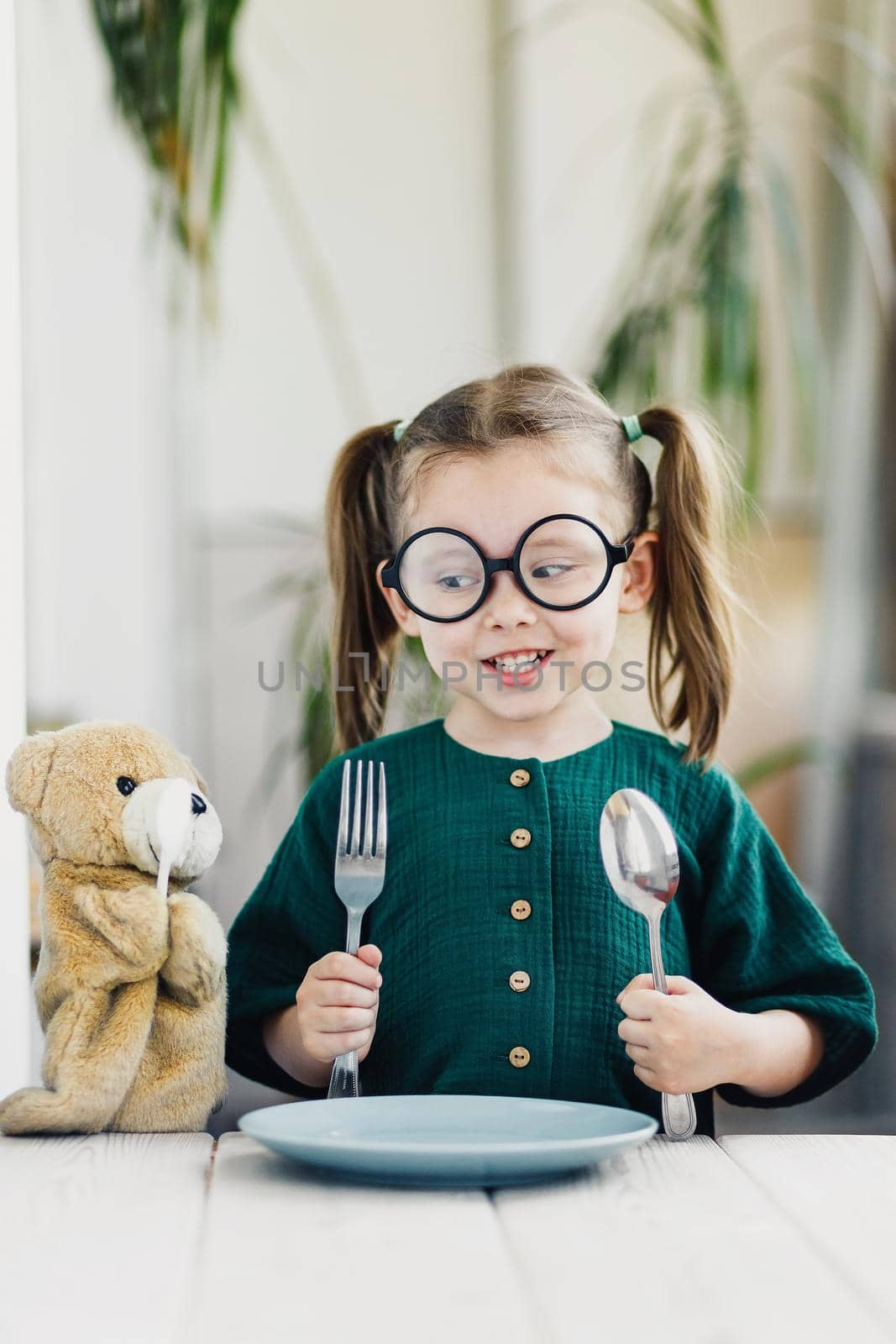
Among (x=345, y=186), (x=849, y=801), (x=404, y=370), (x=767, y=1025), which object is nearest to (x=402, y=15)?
(x=345, y=186)

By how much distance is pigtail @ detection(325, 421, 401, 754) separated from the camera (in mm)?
1341

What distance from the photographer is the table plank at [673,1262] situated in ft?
1.95

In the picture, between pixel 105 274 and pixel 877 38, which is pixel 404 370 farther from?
pixel 877 38

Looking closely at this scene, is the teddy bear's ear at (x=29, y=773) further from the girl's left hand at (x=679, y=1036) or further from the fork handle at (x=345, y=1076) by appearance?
the girl's left hand at (x=679, y=1036)

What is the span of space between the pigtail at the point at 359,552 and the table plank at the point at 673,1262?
63 centimetres

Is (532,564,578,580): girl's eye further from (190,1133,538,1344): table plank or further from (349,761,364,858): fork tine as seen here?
(190,1133,538,1344): table plank

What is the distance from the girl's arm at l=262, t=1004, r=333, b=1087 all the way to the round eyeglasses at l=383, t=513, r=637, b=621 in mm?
370

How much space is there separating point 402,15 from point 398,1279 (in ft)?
6.55

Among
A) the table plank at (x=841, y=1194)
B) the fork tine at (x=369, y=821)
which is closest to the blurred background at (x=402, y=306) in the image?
the fork tine at (x=369, y=821)

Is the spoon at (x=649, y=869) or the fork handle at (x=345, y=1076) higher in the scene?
the spoon at (x=649, y=869)

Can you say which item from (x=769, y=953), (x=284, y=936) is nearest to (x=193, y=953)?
(x=284, y=936)

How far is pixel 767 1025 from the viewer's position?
3.37 feet

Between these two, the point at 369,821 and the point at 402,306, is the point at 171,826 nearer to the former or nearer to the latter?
the point at 369,821

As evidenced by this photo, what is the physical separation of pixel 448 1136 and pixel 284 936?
1.17 ft
